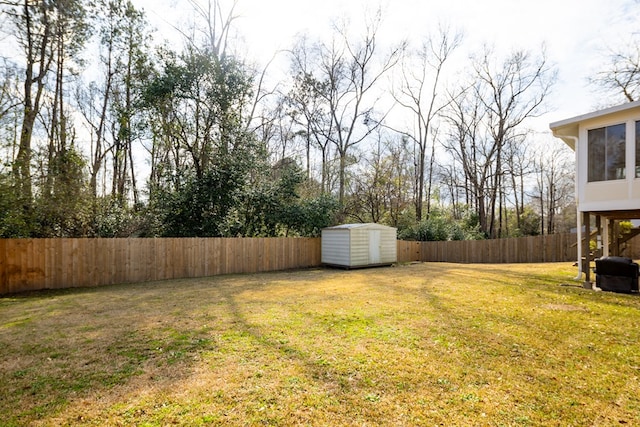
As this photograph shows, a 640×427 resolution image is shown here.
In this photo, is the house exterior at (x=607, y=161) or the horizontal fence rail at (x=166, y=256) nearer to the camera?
the house exterior at (x=607, y=161)

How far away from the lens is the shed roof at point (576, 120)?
7223mm

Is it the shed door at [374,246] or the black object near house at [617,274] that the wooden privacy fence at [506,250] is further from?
the black object near house at [617,274]

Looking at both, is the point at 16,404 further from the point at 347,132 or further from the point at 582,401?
the point at 347,132

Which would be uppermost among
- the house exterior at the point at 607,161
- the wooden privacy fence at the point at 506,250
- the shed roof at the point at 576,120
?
the shed roof at the point at 576,120

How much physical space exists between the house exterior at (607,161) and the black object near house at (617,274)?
0.26m

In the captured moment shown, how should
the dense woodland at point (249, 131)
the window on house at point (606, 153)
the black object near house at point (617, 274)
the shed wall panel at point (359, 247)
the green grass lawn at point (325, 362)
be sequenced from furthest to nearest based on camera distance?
the shed wall panel at point (359, 247), the dense woodland at point (249, 131), the window on house at point (606, 153), the black object near house at point (617, 274), the green grass lawn at point (325, 362)

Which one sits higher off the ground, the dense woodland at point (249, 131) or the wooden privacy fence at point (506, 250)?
the dense woodland at point (249, 131)

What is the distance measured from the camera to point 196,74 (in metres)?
12.7

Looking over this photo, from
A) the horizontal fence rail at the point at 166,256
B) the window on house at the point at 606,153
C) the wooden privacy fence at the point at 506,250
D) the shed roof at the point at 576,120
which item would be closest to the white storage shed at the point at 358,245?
the horizontal fence rail at the point at 166,256

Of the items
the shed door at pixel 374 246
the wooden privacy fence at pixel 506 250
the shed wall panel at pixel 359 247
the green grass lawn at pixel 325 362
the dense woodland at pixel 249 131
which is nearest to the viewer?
the green grass lawn at pixel 325 362

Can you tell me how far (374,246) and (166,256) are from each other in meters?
7.63

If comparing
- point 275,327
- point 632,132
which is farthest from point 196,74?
point 632,132

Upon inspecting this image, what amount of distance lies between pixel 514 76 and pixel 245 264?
19.8 m

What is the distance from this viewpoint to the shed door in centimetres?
1301
